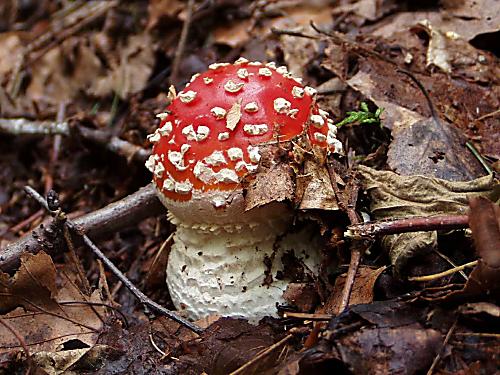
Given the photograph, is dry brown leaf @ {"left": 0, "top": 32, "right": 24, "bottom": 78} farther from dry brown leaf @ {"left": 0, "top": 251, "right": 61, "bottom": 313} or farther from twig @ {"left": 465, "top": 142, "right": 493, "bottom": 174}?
twig @ {"left": 465, "top": 142, "right": 493, "bottom": 174}

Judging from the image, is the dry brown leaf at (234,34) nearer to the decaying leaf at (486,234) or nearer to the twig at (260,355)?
the twig at (260,355)

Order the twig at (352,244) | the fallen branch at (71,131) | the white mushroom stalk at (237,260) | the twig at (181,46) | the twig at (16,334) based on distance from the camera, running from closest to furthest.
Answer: the twig at (352,244)
the twig at (16,334)
the white mushroom stalk at (237,260)
the fallen branch at (71,131)
the twig at (181,46)

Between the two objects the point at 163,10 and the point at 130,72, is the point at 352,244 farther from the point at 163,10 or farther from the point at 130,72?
the point at 163,10

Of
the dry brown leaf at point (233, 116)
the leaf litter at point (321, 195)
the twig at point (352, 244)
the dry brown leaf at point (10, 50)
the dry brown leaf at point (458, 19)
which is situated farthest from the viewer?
the dry brown leaf at point (10, 50)

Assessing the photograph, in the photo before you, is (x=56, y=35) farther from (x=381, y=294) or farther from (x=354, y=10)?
(x=381, y=294)

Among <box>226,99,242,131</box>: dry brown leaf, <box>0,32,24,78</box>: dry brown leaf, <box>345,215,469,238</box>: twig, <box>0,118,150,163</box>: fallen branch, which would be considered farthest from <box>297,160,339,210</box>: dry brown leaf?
<box>0,32,24,78</box>: dry brown leaf

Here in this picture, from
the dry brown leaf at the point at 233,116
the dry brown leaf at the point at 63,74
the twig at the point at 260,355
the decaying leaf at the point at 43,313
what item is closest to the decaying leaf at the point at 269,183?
the dry brown leaf at the point at 233,116

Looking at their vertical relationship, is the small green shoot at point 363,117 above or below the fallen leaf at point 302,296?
above

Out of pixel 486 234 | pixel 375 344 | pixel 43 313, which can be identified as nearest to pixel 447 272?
pixel 486 234
